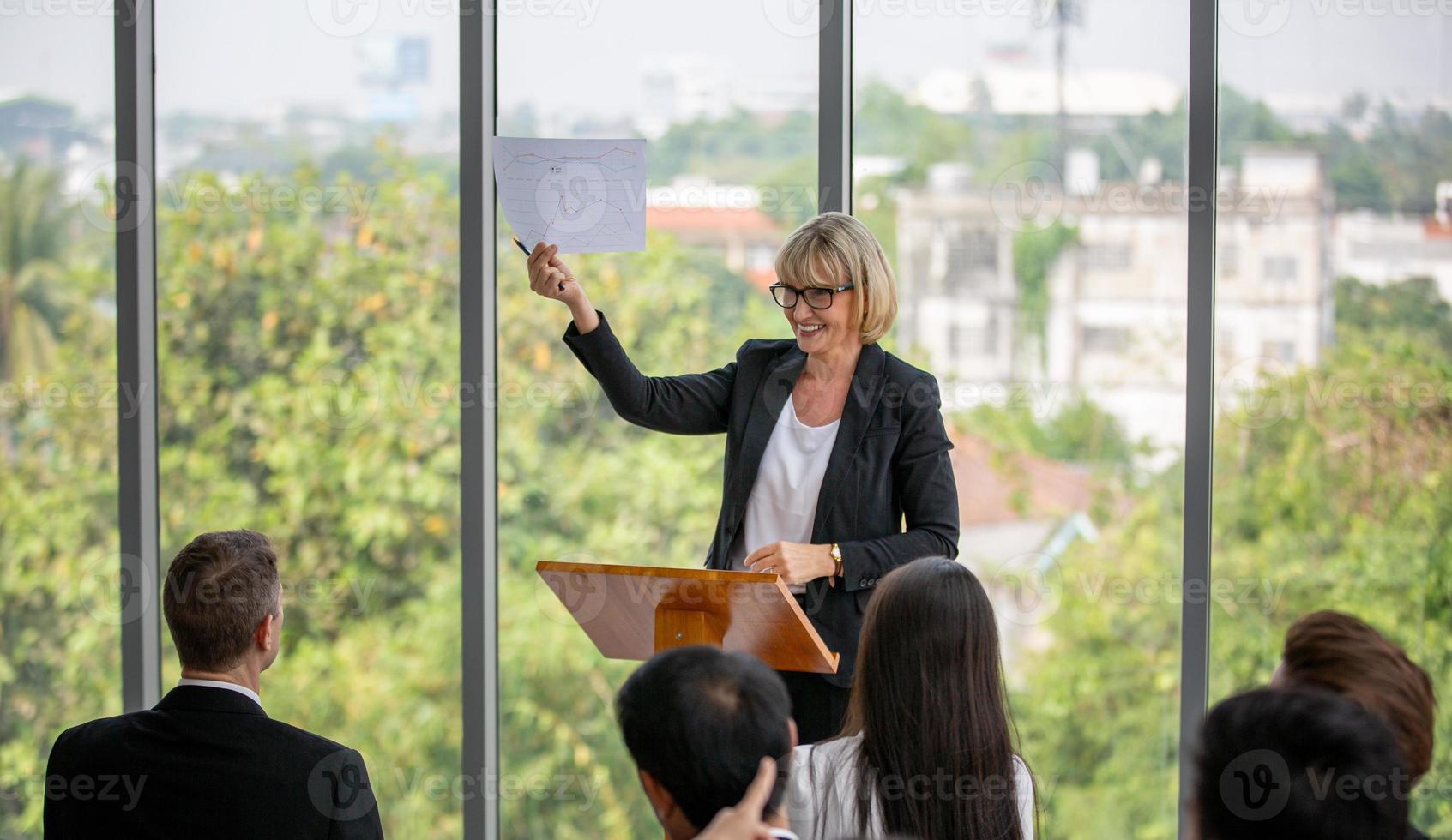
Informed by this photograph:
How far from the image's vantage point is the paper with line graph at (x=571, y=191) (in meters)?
2.59

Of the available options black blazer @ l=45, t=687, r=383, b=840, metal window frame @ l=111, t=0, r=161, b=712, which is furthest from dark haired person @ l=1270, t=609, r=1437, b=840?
A: metal window frame @ l=111, t=0, r=161, b=712

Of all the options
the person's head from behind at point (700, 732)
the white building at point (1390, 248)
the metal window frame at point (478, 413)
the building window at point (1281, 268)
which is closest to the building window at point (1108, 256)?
the building window at point (1281, 268)

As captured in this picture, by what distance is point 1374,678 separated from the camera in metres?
1.42

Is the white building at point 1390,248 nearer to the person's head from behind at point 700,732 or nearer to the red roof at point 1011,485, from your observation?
the red roof at point 1011,485

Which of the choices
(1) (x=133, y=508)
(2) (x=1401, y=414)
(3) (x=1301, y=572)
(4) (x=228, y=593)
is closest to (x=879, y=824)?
(4) (x=228, y=593)

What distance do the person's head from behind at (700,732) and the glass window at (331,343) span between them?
2063 millimetres

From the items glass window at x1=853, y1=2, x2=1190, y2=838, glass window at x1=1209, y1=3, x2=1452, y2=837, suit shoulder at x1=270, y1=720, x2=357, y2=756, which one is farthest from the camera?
glass window at x1=853, y1=2, x2=1190, y2=838

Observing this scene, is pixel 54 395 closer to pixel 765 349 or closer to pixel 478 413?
pixel 478 413

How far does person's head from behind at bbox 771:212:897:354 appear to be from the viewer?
8.09ft

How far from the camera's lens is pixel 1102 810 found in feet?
10.0

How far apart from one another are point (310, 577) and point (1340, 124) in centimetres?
283

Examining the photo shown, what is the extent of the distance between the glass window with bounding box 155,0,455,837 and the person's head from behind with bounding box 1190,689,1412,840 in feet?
8.22

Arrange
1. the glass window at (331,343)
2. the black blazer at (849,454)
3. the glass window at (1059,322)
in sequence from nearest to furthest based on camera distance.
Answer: the black blazer at (849,454)
the glass window at (1059,322)
the glass window at (331,343)

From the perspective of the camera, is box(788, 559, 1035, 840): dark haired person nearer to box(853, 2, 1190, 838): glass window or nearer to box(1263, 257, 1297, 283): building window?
box(853, 2, 1190, 838): glass window
